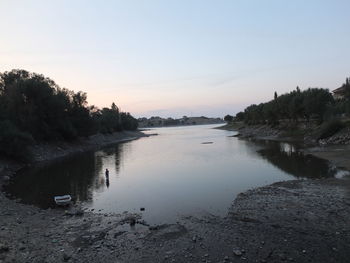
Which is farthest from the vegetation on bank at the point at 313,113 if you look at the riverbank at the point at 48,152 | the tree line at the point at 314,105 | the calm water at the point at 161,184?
the riverbank at the point at 48,152

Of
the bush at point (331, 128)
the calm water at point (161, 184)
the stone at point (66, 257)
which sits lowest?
the calm water at point (161, 184)

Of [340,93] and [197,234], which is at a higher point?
[340,93]

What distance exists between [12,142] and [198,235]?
33.7 metres

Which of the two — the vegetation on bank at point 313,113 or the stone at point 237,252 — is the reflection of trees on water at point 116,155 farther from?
the vegetation on bank at point 313,113

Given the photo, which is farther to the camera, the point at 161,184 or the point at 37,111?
the point at 37,111

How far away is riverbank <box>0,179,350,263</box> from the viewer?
39.0 ft

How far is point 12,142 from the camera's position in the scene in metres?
39.3

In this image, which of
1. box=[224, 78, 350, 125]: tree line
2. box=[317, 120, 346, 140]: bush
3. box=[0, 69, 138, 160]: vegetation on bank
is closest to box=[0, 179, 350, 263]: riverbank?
box=[0, 69, 138, 160]: vegetation on bank

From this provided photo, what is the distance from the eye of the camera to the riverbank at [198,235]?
39.0ft

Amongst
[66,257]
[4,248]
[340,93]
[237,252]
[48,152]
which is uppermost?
[340,93]

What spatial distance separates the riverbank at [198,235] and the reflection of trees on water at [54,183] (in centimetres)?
447

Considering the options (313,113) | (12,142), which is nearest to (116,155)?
(12,142)

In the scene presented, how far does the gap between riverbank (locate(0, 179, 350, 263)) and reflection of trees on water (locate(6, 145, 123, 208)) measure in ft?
14.7

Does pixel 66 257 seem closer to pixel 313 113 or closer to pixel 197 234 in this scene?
pixel 197 234
